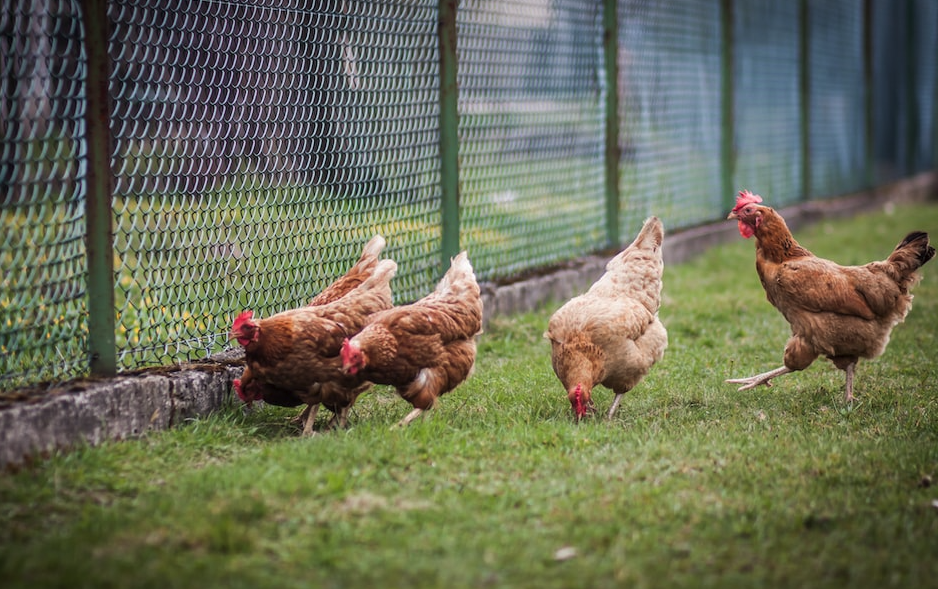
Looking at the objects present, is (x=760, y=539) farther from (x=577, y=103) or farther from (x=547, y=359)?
(x=577, y=103)

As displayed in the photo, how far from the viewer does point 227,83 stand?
4961 millimetres

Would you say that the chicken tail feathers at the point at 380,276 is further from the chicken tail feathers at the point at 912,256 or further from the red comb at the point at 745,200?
the chicken tail feathers at the point at 912,256

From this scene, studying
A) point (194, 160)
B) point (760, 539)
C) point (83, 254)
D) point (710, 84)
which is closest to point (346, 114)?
point (194, 160)

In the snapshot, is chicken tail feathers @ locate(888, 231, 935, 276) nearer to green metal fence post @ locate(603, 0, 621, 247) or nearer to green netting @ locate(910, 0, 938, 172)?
green metal fence post @ locate(603, 0, 621, 247)

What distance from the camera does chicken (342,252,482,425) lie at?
15.1 ft

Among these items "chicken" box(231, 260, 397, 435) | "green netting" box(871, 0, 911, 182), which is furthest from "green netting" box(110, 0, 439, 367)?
"green netting" box(871, 0, 911, 182)

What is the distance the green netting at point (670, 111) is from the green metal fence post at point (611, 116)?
25 centimetres

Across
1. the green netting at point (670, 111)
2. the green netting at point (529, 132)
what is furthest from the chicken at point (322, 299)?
the green netting at point (670, 111)

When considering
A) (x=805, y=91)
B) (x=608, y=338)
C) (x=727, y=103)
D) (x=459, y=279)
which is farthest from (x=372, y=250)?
(x=805, y=91)

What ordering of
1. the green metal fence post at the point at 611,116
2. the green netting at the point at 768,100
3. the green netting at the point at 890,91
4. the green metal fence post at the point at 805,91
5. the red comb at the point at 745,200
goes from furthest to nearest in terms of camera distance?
the green netting at the point at 890,91, the green metal fence post at the point at 805,91, the green netting at the point at 768,100, the green metal fence post at the point at 611,116, the red comb at the point at 745,200

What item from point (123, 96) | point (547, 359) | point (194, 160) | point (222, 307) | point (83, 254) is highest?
point (123, 96)

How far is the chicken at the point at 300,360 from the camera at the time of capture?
4562 millimetres

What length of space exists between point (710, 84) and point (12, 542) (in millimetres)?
9835

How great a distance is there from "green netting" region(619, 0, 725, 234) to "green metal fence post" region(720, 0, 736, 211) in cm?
7
